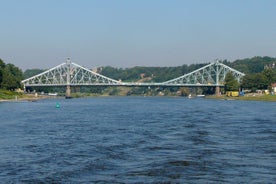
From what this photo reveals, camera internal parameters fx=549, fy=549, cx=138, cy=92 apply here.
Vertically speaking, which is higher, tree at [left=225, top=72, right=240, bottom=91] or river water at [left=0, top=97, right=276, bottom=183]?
tree at [left=225, top=72, right=240, bottom=91]

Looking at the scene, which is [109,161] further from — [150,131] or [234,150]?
[150,131]

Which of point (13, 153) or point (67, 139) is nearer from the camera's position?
point (13, 153)

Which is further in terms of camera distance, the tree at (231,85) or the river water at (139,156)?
the tree at (231,85)

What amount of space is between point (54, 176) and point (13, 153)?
712 cm

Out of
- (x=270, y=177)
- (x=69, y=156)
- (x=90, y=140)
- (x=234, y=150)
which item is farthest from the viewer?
(x=90, y=140)

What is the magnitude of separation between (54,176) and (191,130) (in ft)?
68.9

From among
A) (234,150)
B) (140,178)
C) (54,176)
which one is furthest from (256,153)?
(54,176)

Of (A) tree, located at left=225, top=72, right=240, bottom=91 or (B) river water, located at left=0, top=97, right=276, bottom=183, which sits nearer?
(B) river water, located at left=0, top=97, right=276, bottom=183

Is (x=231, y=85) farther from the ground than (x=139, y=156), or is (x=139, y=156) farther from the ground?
(x=231, y=85)

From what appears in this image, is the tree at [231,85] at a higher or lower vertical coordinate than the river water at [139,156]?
higher

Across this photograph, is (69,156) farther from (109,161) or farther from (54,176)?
(54,176)

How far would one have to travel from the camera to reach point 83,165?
24047 mm

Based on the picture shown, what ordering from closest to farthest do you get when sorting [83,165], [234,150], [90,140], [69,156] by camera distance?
1. [83,165]
2. [69,156]
3. [234,150]
4. [90,140]

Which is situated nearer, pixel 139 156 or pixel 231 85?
pixel 139 156
